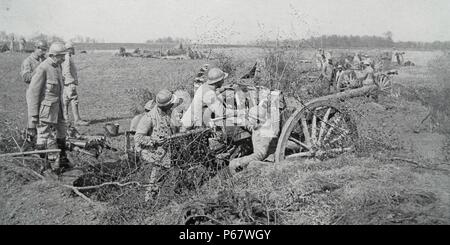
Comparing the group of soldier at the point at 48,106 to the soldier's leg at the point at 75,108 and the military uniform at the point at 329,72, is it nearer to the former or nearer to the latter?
the soldier's leg at the point at 75,108

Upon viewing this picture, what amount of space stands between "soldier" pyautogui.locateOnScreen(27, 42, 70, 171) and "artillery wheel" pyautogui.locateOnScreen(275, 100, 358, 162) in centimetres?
361

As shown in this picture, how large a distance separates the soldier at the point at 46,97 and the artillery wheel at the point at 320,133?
3.61 m

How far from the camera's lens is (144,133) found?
5461 mm

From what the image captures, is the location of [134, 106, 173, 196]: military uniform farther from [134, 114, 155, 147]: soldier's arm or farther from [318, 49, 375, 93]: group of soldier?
[318, 49, 375, 93]: group of soldier

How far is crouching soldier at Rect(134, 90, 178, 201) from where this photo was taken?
535 cm

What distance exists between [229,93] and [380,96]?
891 centimetres

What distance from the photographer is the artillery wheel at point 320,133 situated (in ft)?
19.8

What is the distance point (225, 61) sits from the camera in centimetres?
1189

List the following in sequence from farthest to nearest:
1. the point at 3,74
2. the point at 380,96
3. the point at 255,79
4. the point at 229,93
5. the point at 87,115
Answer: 1. the point at 3,74
2. the point at 380,96
3. the point at 87,115
4. the point at 255,79
5. the point at 229,93

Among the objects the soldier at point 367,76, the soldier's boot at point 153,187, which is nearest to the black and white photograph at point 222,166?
the soldier's boot at point 153,187

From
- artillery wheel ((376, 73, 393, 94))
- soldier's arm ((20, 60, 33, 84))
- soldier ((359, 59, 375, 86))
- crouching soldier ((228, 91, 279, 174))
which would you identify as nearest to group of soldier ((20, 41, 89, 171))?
soldier's arm ((20, 60, 33, 84))
